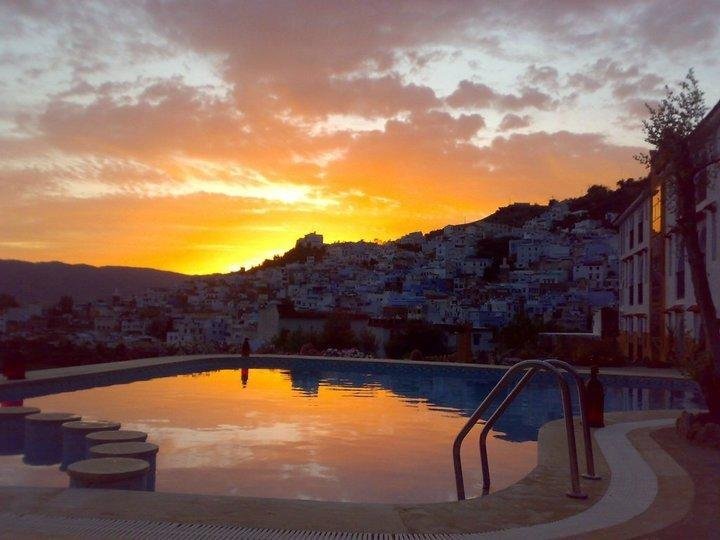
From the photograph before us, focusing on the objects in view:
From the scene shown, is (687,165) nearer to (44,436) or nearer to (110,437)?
(110,437)

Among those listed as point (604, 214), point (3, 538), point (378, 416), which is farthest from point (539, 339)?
point (604, 214)

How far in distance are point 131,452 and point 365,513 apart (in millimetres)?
2916

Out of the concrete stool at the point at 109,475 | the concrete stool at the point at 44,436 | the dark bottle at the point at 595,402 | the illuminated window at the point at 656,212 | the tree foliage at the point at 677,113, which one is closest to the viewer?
the concrete stool at the point at 109,475

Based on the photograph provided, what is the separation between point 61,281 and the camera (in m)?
87.4

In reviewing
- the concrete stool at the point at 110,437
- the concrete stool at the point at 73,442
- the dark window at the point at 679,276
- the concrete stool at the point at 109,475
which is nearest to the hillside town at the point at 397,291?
the dark window at the point at 679,276

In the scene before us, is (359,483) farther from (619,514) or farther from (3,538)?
(3,538)

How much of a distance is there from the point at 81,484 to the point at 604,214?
144m

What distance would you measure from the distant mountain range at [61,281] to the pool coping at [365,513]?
78382 mm

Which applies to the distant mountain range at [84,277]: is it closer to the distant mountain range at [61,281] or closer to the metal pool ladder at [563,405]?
the distant mountain range at [61,281]

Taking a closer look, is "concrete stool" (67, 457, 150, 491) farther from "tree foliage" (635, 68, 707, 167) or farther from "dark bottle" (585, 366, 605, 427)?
"tree foliage" (635, 68, 707, 167)

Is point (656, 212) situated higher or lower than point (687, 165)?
higher

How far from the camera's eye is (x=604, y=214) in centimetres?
14075

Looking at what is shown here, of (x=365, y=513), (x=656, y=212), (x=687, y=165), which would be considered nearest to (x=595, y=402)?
(x=687, y=165)

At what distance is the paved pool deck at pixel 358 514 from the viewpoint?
5312 mm
